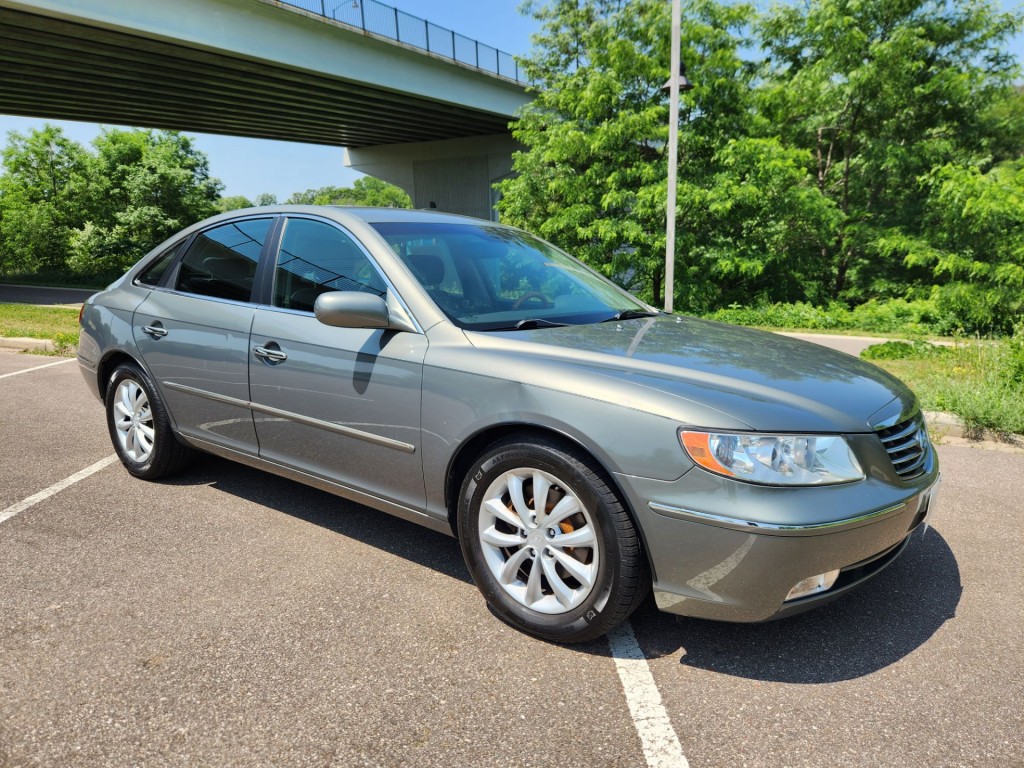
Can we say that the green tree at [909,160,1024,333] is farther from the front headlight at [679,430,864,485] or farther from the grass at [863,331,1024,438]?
the front headlight at [679,430,864,485]

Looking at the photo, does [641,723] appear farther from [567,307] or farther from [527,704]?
[567,307]

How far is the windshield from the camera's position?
3279 millimetres

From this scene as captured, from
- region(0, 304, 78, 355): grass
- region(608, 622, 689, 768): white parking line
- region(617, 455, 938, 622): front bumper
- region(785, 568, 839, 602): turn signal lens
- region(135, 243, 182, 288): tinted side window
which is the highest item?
region(135, 243, 182, 288): tinted side window

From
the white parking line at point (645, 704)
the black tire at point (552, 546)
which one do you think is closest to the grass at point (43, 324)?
the black tire at point (552, 546)

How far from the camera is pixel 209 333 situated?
12.7ft

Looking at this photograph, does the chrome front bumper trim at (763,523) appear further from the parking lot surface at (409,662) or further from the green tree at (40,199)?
the green tree at (40,199)

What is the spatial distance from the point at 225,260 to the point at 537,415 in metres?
2.29

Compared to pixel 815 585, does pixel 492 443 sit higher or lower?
higher

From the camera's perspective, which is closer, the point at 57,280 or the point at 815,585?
the point at 815,585

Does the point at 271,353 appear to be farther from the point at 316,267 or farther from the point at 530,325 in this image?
the point at 530,325

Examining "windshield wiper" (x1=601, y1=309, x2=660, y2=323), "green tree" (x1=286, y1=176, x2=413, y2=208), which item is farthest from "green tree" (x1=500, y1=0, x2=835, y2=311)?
"green tree" (x1=286, y1=176, x2=413, y2=208)

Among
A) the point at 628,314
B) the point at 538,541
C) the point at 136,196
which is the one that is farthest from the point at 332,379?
the point at 136,196

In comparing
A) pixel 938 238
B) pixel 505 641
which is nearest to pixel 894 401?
pixel 505 641

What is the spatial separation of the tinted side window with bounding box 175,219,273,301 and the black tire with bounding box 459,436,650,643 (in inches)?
70.6
